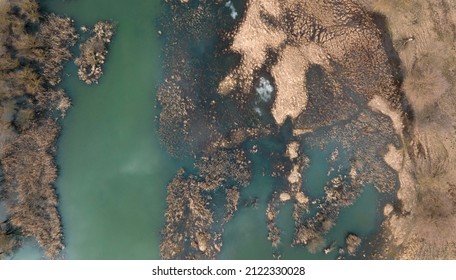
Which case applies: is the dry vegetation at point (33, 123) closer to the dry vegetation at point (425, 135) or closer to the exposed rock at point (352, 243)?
the exposed rock at point (352, 243)

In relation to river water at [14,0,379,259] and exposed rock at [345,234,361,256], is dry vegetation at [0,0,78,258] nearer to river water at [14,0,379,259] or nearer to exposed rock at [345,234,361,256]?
river water at [14,0,379,259]

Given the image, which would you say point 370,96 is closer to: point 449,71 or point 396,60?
point 396,60


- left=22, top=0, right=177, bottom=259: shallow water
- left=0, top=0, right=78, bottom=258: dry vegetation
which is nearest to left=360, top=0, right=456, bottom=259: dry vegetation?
left=22, top=0, right=177, bottom=259: shallow water

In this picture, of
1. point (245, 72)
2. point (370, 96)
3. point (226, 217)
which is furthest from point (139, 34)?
point (370, 96)

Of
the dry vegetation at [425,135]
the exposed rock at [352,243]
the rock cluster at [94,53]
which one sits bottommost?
the exposed rock at [352,243]

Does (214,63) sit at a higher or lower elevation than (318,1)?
lower

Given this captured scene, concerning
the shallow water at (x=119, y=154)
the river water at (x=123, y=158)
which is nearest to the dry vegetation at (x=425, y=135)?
the river water at (x=123, y=158)
